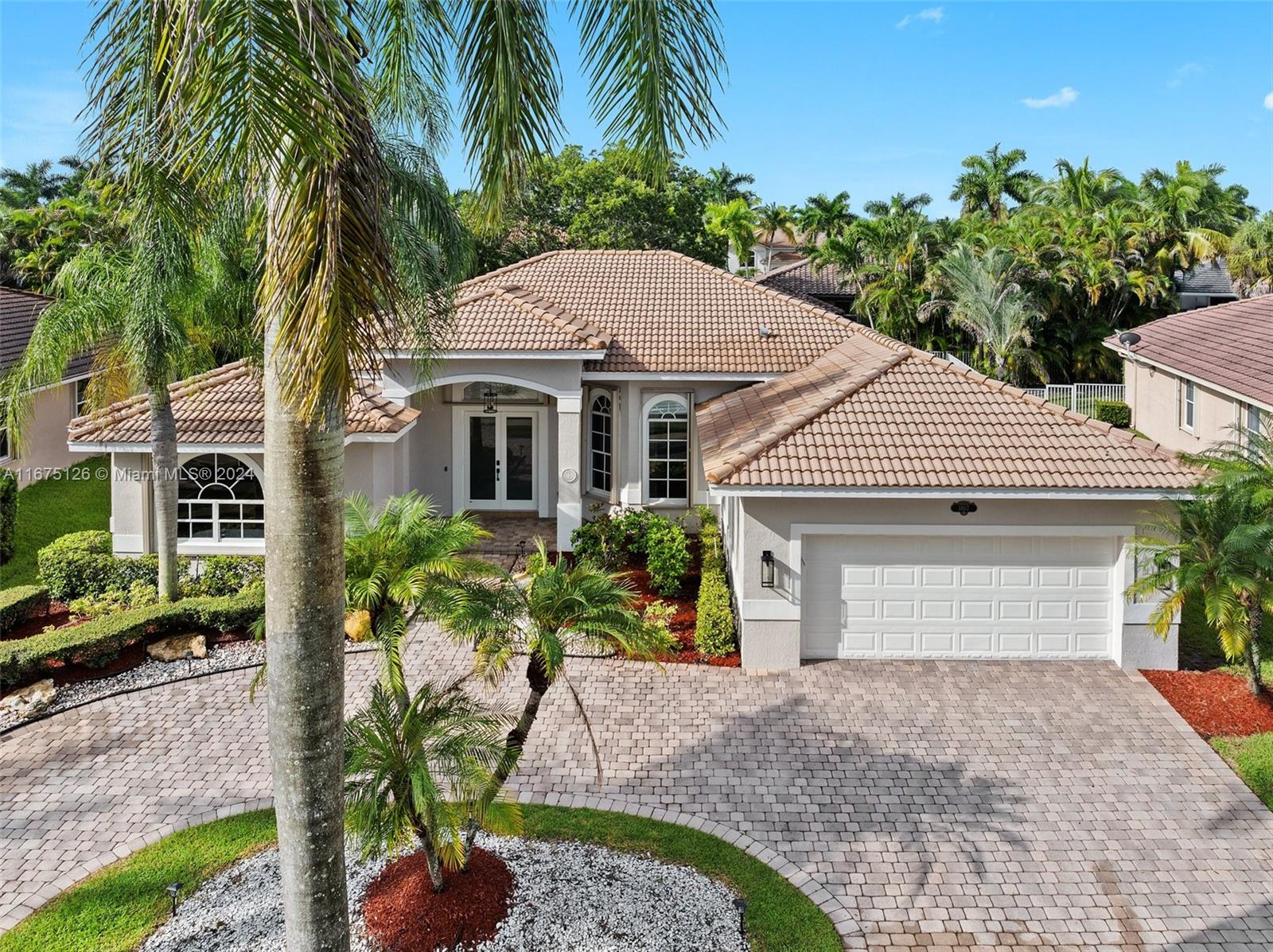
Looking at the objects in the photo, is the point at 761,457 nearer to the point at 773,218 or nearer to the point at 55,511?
the point at 55,511

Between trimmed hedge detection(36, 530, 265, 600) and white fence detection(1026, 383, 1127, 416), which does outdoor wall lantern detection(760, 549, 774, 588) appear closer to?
trimmed hedge detection(36, 530, 265, 600)

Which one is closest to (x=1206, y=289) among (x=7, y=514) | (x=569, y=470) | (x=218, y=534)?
(x=569, y=470)

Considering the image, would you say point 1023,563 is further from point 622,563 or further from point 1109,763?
point 622,563

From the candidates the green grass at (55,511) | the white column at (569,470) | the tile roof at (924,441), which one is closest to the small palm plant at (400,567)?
the tile roof at (924,441)

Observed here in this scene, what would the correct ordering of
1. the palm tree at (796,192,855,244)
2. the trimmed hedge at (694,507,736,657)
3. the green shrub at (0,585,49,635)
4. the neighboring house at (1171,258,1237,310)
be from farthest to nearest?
the palm tree at (796,192,855,244) < the neighboring house at (1171,258,1237,310) < the green shrub at (0,585,49,635) < the trimmed hedge at (694,507,736,657)

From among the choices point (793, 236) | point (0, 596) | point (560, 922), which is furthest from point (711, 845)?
point (793, 236)

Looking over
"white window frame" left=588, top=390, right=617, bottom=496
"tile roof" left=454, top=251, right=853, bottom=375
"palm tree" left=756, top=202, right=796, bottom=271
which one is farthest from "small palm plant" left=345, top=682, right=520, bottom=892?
"palm tree" left=756, top=202, right=796, bottom=271
